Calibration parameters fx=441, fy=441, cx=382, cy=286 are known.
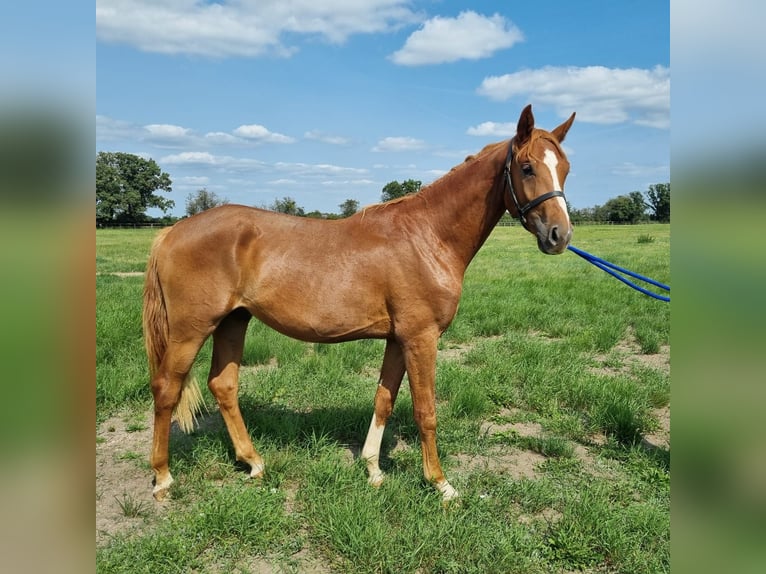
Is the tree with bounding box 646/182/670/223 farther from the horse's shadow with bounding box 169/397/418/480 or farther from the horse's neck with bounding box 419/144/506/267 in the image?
the horse's shadow with bounding box 169/397/418/480

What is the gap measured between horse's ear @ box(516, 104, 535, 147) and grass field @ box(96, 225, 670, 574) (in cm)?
255

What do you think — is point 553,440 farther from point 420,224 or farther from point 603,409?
point 420,224

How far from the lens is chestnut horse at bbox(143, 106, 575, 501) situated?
3271mm

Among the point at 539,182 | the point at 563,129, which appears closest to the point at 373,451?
the point at 539,182

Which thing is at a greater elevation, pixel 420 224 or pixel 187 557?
pixel 420 224

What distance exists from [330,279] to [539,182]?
1.60 m

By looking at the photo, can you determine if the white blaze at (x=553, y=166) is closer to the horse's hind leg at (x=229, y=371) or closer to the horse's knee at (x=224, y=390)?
the horse's hind leg at (x=229, y=371)

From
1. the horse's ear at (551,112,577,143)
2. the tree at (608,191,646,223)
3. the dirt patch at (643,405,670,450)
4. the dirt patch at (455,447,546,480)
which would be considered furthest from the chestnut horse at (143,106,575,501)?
the tree at (608,191,646,223)

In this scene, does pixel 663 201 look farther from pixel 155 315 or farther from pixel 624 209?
pixel 624 209

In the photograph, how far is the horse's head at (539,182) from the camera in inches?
111

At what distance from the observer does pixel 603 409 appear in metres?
4.55
